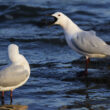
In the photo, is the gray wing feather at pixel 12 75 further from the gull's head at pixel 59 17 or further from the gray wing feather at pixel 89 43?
the gull's head at pixel 59 17

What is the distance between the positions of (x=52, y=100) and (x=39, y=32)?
584 cm

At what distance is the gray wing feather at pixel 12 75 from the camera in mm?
6207

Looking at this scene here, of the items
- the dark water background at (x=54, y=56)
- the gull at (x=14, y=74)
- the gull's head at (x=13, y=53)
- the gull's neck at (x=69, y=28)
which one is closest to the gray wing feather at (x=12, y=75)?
the gull at (x=14, y=74)

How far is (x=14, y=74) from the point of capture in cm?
631

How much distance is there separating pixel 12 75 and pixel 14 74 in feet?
0.12

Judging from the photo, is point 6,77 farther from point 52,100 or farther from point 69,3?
point 69,3

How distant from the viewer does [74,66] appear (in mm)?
8516

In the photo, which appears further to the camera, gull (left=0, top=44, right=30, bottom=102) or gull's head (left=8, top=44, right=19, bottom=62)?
gull's head (left=8, top=44, right=19, bottom=62)

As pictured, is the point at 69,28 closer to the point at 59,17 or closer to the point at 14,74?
the point at 59,17

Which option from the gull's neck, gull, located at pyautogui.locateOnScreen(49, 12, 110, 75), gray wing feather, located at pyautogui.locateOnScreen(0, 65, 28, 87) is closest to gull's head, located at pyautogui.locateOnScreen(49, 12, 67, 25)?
the gull's neck

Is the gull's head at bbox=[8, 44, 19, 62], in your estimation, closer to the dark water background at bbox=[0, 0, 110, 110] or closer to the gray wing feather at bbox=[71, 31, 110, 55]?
the dark water background at bbox=[0, 0, 110, 110]

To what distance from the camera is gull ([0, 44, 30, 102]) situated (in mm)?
6227

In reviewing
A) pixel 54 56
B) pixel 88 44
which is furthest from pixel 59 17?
pixel 54 56

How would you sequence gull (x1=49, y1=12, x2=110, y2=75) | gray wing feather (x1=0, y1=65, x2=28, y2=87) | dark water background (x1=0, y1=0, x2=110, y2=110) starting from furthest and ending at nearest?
gull (x1=49, y1=12, x2=110, y2=75)
dark water background (x1=0, y1=0, x2=110, y2=110)
gray wing feather (x1=0, y1=65, x2=28, y2=87)
